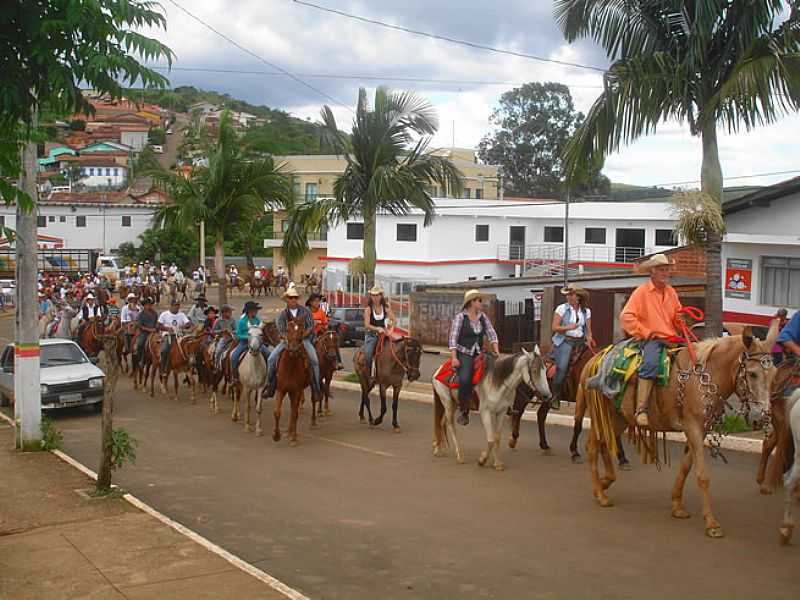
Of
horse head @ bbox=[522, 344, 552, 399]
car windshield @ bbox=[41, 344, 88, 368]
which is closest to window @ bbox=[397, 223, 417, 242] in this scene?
car windshield @ bbox=[41, 344, 88, 368]

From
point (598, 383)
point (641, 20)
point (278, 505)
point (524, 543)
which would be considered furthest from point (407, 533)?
point (641, 20)

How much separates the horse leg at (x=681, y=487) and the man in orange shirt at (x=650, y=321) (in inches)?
22.1

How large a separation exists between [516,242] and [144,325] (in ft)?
109

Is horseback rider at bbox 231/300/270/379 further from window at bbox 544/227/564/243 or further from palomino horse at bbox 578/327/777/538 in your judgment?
window at bbox 544/227/564/243

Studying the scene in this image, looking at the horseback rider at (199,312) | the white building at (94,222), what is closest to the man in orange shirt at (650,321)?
the horseback rider at (199,312)

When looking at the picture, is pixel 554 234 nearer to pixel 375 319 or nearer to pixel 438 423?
pixel 375 319

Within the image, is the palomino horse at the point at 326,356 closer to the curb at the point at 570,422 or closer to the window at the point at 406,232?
the curb at the point at 570,422

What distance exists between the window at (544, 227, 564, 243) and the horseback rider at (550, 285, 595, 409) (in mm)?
40081

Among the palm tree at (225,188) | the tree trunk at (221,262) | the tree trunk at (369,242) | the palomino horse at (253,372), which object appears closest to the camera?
the palomino horse at (253,372)

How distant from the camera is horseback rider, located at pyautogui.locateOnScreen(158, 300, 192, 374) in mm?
22000

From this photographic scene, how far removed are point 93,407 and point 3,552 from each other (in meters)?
11.6

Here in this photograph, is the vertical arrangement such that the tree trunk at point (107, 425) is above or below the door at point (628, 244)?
below

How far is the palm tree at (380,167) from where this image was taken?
21.9 m

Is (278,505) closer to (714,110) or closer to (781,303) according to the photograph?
(714,110)
